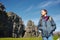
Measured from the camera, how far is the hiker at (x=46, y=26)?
5.61 metres

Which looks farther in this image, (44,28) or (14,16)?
(14,16)

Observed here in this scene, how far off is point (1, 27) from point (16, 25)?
9795mm

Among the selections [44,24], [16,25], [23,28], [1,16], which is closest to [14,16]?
[16,25]

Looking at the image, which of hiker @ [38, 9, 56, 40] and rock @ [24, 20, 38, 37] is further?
rock @ [24, 20, 38, 37]

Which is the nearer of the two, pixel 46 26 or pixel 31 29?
pixel 46 26

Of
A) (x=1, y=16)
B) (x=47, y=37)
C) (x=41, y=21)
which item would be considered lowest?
(x=47, y=37)

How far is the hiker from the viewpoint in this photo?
5605 mm

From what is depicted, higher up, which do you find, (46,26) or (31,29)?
(31,29)

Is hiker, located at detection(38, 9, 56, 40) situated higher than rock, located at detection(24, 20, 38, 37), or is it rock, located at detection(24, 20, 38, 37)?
rock, located at detection(24, 20, 38, 37)

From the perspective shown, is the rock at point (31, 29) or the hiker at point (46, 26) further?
the rock at point (31, 29)

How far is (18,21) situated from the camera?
33.2 metres

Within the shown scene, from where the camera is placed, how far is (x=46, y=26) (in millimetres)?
5672

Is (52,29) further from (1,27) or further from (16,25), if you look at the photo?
(16,25)

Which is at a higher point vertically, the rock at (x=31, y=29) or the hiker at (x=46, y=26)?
the rock at (x=31, y=29)
